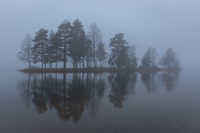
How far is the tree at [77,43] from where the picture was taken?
1180 inches

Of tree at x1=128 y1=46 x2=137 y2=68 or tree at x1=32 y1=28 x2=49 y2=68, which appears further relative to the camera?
tree at x1=128 y1=46 x2=137 y2=68

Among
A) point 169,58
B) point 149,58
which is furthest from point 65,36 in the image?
point 169,58

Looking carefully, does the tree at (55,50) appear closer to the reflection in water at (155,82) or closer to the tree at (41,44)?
the tree at (41,44)

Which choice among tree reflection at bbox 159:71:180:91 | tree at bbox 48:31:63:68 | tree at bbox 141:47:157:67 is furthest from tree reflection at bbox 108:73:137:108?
tree at bbox 141:47:157:67

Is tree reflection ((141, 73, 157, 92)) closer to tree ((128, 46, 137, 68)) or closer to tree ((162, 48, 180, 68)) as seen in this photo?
tree ((128, 46, 137, 68))

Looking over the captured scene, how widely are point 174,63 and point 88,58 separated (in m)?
42.6

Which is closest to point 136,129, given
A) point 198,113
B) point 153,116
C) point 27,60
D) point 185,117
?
point 153,116

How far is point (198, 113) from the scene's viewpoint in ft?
20.4

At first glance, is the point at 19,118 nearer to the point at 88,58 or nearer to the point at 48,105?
the point at 48,105

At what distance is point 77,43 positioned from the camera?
30438 mm

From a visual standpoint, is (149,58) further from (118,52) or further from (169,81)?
(169,81)

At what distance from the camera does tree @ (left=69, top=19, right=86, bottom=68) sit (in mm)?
29969

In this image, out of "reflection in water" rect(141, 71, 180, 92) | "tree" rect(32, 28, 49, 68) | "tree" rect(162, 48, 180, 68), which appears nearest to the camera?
"reflection in water" rect(141, 71, 180, 92)

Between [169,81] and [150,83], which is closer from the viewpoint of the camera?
[150,83]
